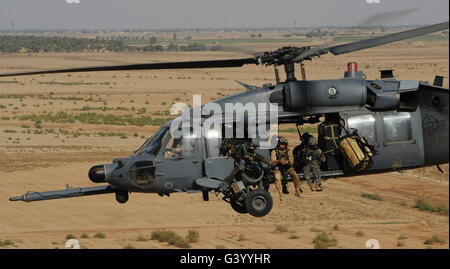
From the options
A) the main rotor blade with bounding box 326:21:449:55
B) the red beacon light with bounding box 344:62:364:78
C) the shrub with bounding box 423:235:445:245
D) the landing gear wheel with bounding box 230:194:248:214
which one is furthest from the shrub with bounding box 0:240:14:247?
the shrub with bounding box 423:235:445:245

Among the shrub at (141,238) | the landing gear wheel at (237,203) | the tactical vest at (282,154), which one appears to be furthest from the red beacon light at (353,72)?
the shrub at (141,238)

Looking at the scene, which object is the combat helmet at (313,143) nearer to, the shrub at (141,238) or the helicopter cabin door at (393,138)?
the helicopter cabin door at (393,138)

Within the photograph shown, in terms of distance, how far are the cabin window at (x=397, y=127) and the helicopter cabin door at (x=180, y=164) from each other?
169 inches

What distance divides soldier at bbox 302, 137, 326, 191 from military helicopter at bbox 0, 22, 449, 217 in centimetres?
33

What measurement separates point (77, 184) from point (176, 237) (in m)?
9.94

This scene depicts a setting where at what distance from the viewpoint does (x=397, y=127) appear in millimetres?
→ 15812

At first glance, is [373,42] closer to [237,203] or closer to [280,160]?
[280,160]

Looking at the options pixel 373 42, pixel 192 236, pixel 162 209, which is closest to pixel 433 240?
pixel 192 236

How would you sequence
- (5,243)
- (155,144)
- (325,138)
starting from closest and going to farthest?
(155,144)
(325,138)
(5,243)

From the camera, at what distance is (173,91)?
246ft

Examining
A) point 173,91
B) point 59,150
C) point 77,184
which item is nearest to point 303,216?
point 77,184

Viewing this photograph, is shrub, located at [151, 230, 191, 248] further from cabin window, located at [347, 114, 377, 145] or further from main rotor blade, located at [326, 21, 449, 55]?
main rotor blade, located at [326, 21, 449, 55]

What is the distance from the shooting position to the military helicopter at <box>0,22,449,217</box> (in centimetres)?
1534

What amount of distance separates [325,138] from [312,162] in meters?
0.66
